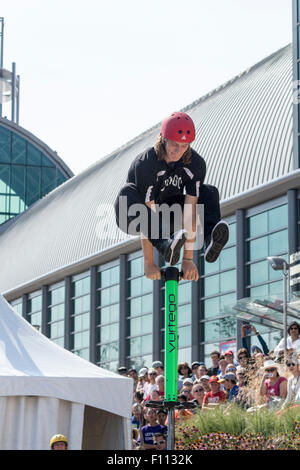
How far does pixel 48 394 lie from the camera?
1170 centimetres

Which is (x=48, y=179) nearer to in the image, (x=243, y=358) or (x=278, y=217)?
(x=278, y=217)

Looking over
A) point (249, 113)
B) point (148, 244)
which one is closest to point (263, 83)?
point (249, 113)

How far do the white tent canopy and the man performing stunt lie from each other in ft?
17.1

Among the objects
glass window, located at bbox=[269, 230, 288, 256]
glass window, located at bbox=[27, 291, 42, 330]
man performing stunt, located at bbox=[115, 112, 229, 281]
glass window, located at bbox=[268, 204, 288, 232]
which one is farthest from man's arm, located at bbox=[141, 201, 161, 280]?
glass window, located at bbox=[27, 291, 42, 330]

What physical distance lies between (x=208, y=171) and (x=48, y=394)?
730 inches

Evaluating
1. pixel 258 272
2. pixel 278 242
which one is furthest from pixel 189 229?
pixel 258 272

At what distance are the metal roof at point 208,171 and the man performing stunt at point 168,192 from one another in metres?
18.3

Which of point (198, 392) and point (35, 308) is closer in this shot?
point (198, 392)

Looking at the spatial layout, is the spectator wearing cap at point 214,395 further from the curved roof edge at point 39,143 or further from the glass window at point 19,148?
the curved roof edge at point 39,143

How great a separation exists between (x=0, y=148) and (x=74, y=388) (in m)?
41.8

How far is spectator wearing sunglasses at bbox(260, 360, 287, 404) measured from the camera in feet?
44.3

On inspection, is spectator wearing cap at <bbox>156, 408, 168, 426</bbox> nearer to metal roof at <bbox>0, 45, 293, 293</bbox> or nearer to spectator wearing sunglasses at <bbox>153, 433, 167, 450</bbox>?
spectator wearing sunglasses at <bbox>153, 433, 167, 450</bbox>

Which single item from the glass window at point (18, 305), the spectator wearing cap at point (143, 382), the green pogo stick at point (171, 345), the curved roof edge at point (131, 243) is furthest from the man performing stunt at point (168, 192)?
the glass window at point (18, 305)

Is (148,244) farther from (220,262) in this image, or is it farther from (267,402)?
(220,262)
